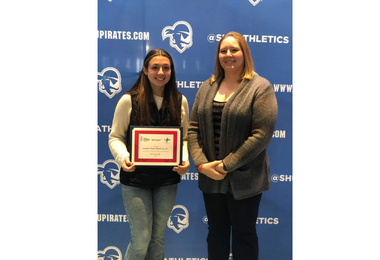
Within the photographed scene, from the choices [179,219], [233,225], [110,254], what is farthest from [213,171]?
[110,254]

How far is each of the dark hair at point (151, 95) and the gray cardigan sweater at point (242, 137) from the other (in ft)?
0.58

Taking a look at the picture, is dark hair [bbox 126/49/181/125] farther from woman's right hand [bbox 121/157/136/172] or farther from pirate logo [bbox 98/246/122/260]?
pirate logo [bbox 98/246/122/260]

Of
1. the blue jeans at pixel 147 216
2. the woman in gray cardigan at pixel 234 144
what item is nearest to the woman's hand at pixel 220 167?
the woman in gray cardigan at pixel 234 144

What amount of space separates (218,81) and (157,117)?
1.71 feet

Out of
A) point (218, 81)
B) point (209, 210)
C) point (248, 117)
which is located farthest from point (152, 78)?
point (209, 210)

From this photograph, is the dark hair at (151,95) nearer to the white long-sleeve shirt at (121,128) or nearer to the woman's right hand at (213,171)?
the white long-sleeve shirt at (121,128)

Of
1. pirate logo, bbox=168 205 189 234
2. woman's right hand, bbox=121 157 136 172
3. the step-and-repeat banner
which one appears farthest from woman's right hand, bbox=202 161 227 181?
pirate logo, bbox=168 205 189 234

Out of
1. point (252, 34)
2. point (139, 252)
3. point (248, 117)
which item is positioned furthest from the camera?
point (252, 34)

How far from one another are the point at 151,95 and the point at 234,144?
700mm

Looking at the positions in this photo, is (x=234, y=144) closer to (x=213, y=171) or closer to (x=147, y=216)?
(x=213, y=171)

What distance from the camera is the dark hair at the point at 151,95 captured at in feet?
6.11

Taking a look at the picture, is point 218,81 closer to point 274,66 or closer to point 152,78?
point 152,78

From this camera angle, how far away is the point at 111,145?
1897 millimetres

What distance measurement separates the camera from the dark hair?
1.86 m
